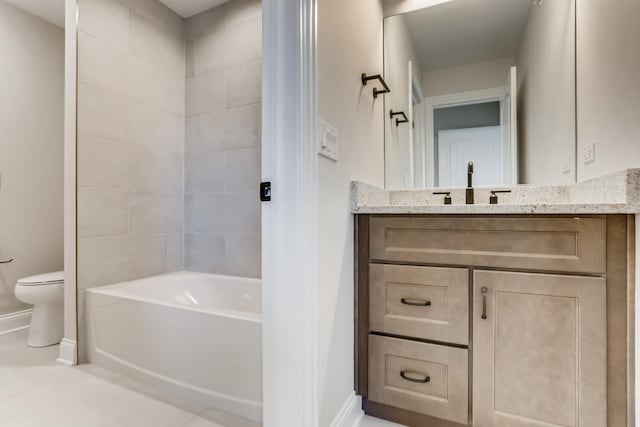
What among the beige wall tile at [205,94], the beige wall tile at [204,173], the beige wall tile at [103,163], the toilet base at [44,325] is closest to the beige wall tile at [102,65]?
the beige wall tile at [103,163]

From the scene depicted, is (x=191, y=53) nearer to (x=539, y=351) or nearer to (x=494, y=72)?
(x=494, y=72)

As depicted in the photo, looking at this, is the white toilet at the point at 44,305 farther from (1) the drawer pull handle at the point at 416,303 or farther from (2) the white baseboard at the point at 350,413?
(1) the drawer pull handle at the point at 416,303

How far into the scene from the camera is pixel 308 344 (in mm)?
1012

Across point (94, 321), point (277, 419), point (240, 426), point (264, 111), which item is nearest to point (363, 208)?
point (264, 111)

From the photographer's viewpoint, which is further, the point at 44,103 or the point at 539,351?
the point at 44,103

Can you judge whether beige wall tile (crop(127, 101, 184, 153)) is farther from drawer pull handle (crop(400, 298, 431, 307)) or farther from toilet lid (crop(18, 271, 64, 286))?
drawer pull handle (crop(400, 298, 431, 307))

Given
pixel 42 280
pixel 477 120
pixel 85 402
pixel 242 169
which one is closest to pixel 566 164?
pixel 477 120

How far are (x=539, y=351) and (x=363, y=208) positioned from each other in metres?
0.81

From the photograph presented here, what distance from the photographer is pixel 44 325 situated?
2.12 m

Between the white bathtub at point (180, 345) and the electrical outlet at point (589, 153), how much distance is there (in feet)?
5.07

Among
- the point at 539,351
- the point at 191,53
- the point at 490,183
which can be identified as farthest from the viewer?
the point at 191,53

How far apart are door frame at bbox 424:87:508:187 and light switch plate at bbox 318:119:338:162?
899 mm

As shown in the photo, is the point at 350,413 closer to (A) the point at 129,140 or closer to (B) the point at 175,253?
(B) the point at 175,253

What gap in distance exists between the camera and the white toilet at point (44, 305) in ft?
6.73
